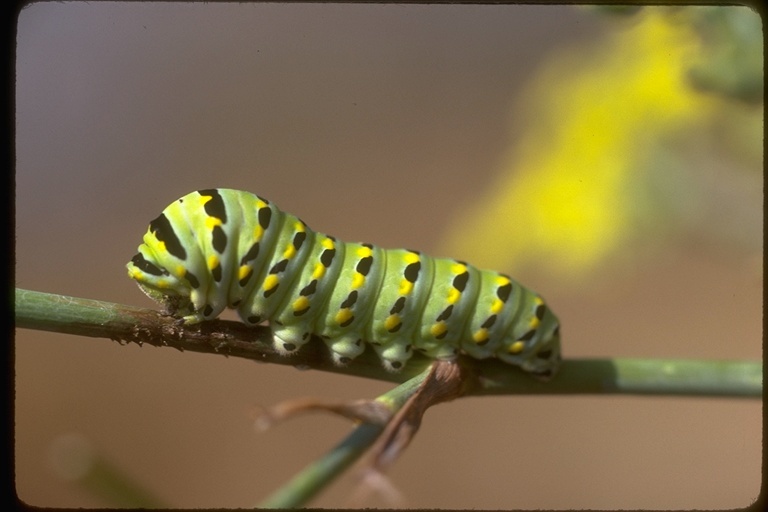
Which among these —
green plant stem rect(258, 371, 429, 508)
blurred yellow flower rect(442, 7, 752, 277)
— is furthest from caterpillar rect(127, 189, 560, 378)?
blurred yellow flower rect(442, 7, 752, 277)

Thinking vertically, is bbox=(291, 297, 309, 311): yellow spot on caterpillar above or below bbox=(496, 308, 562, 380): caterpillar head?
above

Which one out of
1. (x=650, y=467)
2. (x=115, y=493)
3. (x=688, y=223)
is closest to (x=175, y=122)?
(x=650, y=467)

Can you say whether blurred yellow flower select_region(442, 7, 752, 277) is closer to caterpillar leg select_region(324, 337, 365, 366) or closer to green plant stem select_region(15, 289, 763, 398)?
green plant stem select_region(15, 289, 763, 398)

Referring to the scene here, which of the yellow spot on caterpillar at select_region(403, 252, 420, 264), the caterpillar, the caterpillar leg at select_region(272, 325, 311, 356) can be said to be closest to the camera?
the caterpillar leg at select_region(272, 325, 311, 356)

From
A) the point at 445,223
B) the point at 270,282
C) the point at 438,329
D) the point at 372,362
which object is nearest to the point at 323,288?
the point at 270,282

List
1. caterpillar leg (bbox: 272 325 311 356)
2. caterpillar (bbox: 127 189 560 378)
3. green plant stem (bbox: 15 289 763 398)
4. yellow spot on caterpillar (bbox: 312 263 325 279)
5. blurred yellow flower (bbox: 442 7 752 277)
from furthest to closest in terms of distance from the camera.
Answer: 1. blurred yellow flower (bbox: 442 7 752 277)
2. yellow spot on caterpillar (bbox: 312 263 325 279)
3. caterpillar (bbox: 127 189 560 378)
4. caterpillar leg (bbox: 272 325 311 356)
5. green plant stem (bbox: 15 289 763 398)

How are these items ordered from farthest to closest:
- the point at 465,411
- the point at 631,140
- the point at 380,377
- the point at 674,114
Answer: the point at 465,411 < the point at 631,140 < the point at 674,114 < the point at 380,377

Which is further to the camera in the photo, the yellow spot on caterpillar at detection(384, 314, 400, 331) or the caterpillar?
the yellow spot on caterpillar at detection(384, 314, 400, 331)

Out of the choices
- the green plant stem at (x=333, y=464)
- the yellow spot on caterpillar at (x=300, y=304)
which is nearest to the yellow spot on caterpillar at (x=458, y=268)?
the yellow spot on caterpillar at (x=300, y=304)

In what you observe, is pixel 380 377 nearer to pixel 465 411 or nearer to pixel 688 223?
pixel 688 223
